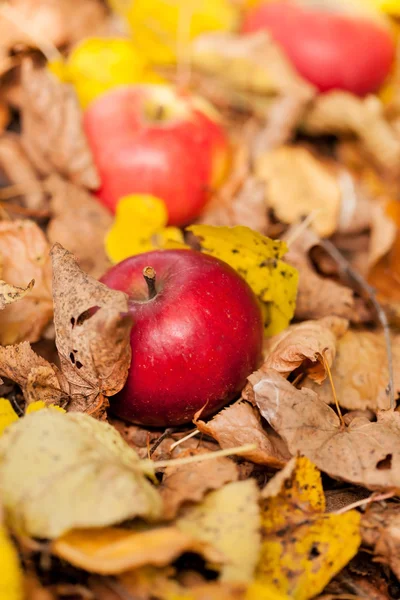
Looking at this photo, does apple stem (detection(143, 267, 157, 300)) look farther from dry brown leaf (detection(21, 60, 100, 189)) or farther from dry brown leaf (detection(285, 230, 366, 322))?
dry brown leaf (detection(21, 60, 100, 189))

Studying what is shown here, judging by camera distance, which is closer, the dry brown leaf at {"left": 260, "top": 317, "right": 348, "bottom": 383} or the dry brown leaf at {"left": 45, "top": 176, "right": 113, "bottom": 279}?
the dry brown leaf at {"left": 260, "top": 317, "right": 348, "bottom": 383}

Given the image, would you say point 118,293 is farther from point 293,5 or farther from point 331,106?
point 293,5

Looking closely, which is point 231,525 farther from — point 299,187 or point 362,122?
point 362,122

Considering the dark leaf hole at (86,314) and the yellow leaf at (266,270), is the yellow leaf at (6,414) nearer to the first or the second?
the dark leaf hole at (86,314)

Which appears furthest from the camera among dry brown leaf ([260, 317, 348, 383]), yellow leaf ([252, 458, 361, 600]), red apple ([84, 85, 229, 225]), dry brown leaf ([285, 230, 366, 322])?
red apple ([84, 85, 229, 225])

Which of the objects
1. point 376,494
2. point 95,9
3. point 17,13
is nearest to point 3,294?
point 376,494

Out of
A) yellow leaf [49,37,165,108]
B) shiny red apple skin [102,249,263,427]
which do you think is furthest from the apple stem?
yellow leaf [49,37,165,108]

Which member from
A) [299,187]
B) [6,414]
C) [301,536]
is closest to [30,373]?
[6,414]
